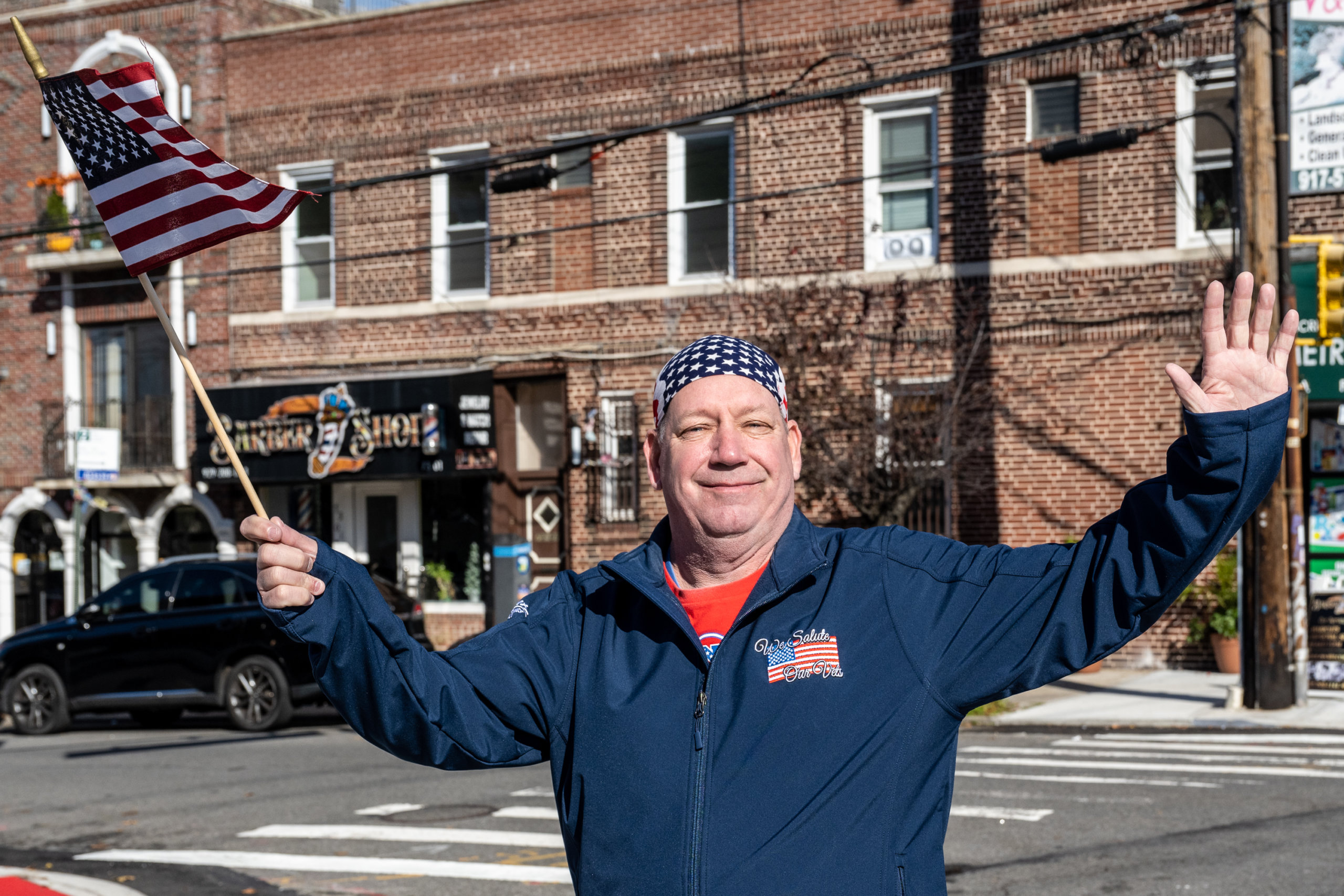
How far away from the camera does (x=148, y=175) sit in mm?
3955

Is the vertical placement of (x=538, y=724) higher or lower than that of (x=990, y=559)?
lower

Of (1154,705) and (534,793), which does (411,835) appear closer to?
(534,793)

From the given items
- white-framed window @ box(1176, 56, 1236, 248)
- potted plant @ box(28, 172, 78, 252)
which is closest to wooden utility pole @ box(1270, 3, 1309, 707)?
white-framed window @ box(1176, 56, 1236, 248)

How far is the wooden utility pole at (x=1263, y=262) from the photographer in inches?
544

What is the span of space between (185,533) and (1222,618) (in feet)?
50.6

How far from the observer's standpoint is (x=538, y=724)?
3018 mm

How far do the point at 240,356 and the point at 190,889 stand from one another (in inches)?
630

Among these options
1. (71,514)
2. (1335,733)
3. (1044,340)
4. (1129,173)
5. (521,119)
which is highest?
(521,119)

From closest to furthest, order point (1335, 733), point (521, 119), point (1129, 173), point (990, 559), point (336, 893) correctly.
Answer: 1. point (990, 559)
2. point (336, 893)
3. point (1335, 733)
4. point (1129, 173)
5. point (521, 119)

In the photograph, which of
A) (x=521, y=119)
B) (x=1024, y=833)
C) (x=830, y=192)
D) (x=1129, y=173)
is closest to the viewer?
(x=1024, y=833)

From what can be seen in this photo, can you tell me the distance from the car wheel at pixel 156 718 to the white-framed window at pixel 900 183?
984 centimetres

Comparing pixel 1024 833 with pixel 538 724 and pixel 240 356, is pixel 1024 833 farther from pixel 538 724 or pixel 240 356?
pixel 240 356

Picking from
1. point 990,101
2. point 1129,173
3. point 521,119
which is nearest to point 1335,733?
point 1129,173

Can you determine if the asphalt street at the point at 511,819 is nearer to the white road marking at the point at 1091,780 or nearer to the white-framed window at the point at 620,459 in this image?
the white road marking at the point at 1091,780
